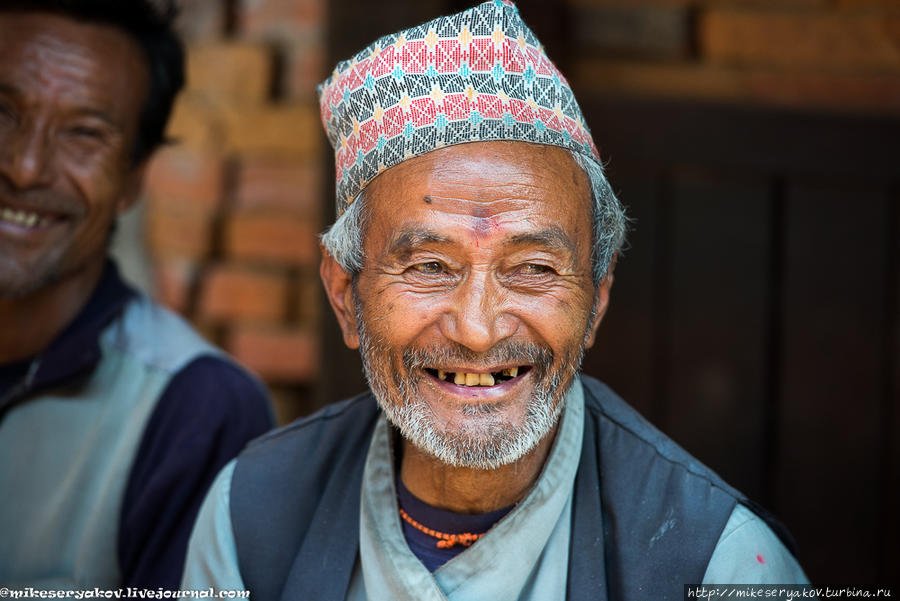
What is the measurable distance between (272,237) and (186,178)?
1.35 ft

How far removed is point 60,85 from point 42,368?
75 cm

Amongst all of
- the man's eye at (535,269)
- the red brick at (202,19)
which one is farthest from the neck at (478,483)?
the red brick at (202,19)

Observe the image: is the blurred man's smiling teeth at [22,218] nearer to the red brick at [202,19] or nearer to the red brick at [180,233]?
the red brick at [180,233]

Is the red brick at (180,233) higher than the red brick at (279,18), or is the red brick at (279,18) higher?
the red brick at (279,18)

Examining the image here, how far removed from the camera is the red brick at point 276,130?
3420 millimetres

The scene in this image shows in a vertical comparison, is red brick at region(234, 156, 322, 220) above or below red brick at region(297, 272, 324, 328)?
above

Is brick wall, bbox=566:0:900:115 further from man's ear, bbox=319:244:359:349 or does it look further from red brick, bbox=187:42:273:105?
man's ear, bbox=319:244:359:349

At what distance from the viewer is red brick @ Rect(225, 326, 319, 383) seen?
11.3 feet

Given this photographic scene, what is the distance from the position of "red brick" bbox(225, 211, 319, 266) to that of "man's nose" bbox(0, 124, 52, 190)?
1.02 meters

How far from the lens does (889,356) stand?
2922 millimetres

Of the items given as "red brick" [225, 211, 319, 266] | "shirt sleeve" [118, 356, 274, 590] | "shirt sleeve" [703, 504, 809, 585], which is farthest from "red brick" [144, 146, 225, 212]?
"shirt sleeve" [703, 504, 809, 585]

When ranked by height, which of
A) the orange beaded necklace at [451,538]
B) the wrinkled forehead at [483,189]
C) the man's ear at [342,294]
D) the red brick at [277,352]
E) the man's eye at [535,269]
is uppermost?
the wrinkled forehead at [483,189]

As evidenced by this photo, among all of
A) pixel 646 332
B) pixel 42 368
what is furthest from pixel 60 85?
pixel 646 332

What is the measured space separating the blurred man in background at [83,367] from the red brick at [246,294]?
29.9 inches
